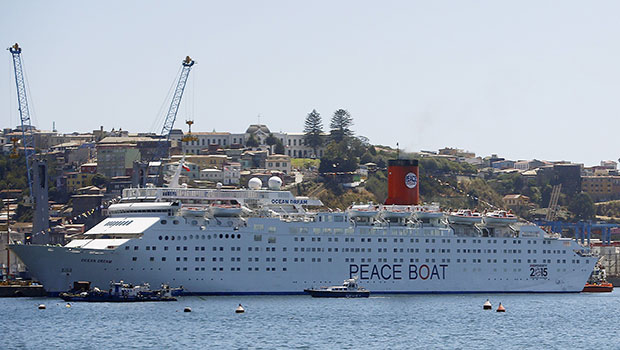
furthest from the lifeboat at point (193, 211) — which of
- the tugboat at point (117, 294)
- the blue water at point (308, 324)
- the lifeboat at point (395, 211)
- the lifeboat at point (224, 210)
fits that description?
the lifeboat at point (395, 211)

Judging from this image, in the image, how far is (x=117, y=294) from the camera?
201 feet

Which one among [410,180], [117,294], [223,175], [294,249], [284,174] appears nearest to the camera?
[117,294]

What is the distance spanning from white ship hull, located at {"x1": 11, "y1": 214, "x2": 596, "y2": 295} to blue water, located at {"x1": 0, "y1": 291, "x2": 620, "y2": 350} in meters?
1.56

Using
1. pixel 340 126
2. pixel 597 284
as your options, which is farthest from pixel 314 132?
pixel 597 284

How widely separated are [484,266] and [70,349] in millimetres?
34232

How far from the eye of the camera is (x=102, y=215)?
363ft

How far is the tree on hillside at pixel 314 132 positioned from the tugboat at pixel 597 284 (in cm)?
8137

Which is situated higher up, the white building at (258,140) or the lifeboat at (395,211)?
the white building at (258,140)

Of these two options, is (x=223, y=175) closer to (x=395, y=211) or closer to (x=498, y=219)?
(x=395, y=211)

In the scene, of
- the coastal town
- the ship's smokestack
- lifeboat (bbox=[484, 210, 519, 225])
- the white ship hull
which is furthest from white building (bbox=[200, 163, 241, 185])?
the white ship hull

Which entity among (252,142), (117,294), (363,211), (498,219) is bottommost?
(117,294)

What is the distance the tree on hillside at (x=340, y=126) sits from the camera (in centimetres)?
16150

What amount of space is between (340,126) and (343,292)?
316ft

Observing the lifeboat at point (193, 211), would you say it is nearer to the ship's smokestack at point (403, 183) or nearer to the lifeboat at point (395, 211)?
the lifeboat at point (395, 211)
